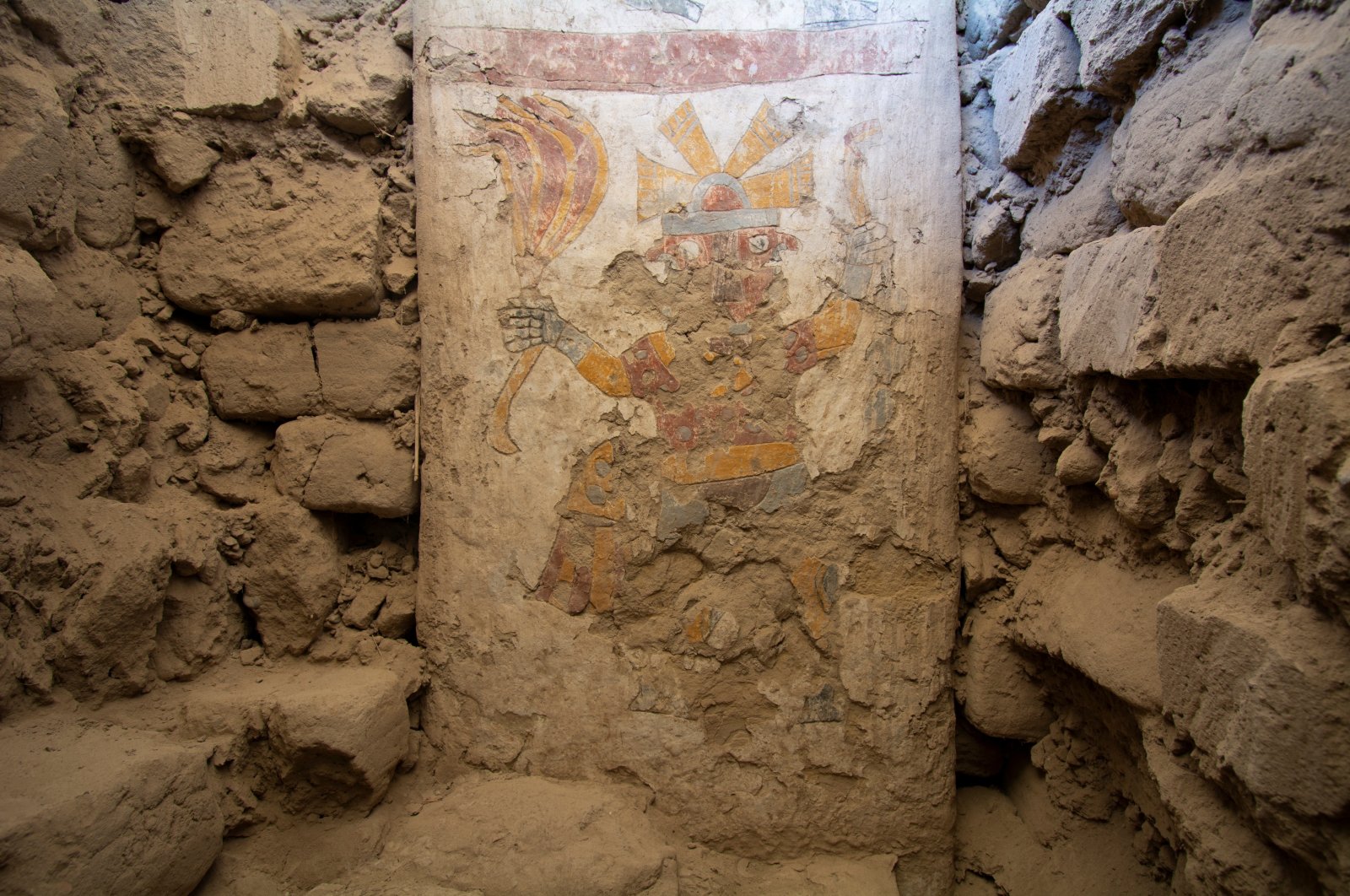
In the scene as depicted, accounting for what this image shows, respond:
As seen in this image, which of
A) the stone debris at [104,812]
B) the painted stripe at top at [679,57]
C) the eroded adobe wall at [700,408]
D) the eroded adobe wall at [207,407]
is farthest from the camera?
the painted stripe at top at [679,57]

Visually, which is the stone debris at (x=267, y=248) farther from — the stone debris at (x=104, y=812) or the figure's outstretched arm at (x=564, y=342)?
the stone debris at (x=104, y=812)

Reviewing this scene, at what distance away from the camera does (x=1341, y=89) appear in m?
1.13

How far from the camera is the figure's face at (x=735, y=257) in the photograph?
7.30 feet

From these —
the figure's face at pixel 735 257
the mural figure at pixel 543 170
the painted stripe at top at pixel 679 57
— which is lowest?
the figure's face at pixel 735 257

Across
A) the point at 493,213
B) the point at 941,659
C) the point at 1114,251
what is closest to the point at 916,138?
the point at 1114,251

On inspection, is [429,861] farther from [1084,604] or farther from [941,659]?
[1084,604]

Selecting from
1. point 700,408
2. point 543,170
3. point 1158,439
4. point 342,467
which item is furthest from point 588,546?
point 1158,439

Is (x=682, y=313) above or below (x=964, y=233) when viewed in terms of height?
below

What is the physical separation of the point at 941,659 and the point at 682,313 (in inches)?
45.4

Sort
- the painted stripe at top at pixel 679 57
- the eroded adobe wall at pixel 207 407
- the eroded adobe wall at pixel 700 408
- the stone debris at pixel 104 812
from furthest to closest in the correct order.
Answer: the painted stripe at top at pixel 679 57 → the eroded adobe wall at pixel 700 408 → the eroded adobe wall at pixel 207 407 → the stone debris at pixel 104 812

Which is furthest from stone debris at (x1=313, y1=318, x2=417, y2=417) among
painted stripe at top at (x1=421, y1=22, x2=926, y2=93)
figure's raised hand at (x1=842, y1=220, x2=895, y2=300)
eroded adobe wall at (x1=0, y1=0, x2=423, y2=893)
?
figure's raised hand at (x1=842, y1=220, x2=895, y2=300)

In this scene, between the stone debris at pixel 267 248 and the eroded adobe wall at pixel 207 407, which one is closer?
the eroded adobe wall at pixel 207 407

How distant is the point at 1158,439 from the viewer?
1645 mm

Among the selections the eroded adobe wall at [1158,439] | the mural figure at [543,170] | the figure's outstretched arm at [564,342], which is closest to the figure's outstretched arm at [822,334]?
the eroded adobe wall at [1158,439]
